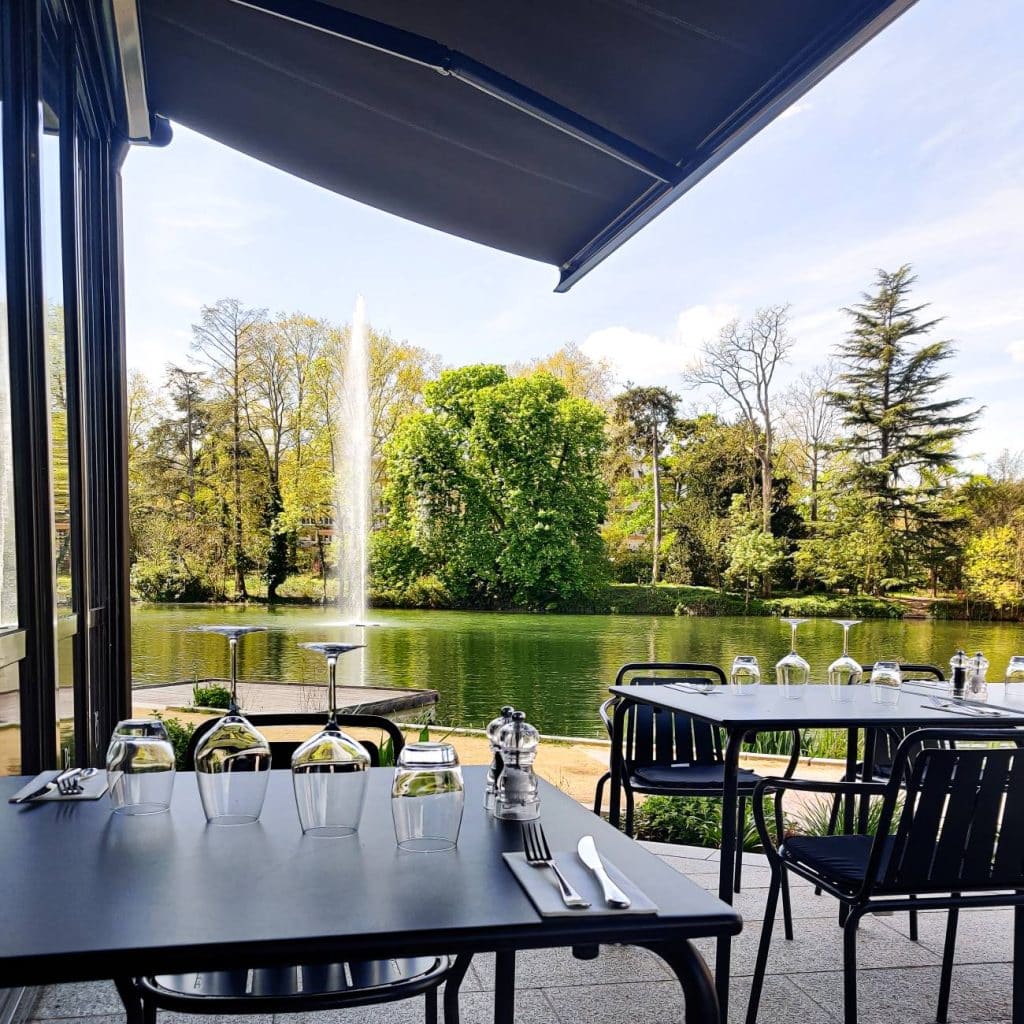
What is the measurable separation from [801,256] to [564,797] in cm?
1475

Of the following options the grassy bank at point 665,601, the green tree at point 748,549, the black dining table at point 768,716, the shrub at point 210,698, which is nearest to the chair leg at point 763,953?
the black dining table at point 768,716

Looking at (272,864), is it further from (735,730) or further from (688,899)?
(735,730)

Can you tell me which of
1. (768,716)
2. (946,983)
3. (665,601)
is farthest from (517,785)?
(665,601)

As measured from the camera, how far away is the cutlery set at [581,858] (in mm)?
955

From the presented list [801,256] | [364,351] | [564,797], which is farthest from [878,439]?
[564,797]

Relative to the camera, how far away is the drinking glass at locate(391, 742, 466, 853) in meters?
1.15

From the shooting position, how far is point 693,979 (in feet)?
3.03

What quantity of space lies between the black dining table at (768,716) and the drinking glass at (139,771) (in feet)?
4.49

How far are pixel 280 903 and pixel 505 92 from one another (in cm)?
202

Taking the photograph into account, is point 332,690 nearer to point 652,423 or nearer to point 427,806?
point 427,806

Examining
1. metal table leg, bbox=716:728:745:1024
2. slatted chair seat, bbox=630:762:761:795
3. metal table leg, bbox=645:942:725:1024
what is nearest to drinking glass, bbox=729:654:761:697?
slatted chair seat, bbox=630:762:761:795

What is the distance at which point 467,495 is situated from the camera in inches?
591

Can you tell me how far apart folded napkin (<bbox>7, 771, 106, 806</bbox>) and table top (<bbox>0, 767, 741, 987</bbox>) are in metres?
0.06

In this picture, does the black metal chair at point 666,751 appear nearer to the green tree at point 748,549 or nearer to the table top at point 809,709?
the table top at point 809,709
